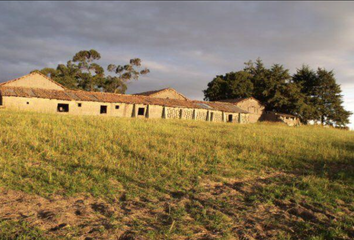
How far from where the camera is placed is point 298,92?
4016 centimetres

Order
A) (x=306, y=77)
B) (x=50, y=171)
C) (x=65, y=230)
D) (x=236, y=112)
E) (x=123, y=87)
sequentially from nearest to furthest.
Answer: (x=65, y=230) < (x=50, y=171) < (x=236, y=112) < (x=306, y=77) < (x=123, y=87)

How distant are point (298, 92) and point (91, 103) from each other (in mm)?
32714

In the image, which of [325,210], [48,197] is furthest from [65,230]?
[325,210]

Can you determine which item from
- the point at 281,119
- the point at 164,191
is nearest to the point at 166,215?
the point at 164,191

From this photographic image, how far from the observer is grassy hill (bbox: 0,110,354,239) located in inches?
150

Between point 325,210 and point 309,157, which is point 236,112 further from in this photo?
point 325,210

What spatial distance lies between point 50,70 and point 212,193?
48393 mm

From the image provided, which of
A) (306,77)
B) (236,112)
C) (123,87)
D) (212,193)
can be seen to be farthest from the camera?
(123,87)

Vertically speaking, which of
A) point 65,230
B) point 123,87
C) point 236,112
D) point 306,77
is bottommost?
point 65,230

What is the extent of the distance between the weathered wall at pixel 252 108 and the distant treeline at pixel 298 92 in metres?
1.86

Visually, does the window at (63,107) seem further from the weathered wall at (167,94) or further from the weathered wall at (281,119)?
the weathered wall at (281,119)

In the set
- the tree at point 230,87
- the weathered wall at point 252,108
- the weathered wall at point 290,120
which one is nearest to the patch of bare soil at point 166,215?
the weathered wall at point 252,108

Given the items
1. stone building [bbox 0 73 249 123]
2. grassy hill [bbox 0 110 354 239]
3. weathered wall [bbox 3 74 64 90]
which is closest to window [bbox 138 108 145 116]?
stone building [bbox 0 73 249 123]

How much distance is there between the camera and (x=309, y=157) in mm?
9094
